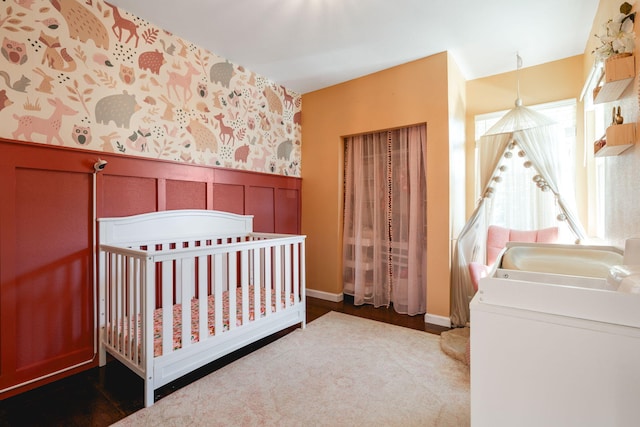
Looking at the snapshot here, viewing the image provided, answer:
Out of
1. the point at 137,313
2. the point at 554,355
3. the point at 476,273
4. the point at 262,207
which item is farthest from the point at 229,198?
the point at 554,355

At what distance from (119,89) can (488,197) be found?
3196 mm

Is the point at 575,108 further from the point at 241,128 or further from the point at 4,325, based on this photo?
the point at 4,325

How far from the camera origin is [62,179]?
6.12 ft

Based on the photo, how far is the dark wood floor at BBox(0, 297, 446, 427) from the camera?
4.87 ft

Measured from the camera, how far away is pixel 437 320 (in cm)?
275

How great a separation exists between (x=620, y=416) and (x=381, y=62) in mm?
2998

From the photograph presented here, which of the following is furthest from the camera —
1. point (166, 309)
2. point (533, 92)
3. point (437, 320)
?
point (533, 92)

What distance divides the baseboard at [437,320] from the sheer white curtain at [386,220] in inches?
7.5

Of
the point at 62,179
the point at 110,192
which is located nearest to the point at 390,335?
the point at 110,192

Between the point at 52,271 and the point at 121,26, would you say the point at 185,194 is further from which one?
the point at 121,26

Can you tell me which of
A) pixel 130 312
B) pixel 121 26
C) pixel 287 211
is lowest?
pixel 130 312

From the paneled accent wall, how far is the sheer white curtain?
2.02 metres

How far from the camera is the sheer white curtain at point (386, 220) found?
2.99 metres

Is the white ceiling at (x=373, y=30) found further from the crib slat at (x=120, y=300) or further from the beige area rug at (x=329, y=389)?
the beige area rug at (x=329, y=389)
